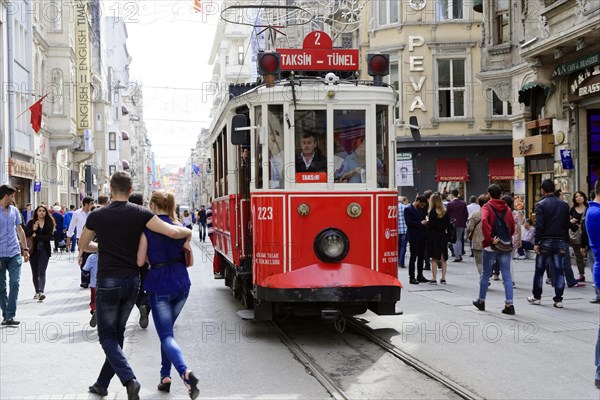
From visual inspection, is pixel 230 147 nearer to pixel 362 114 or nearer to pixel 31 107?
pixel 362 114

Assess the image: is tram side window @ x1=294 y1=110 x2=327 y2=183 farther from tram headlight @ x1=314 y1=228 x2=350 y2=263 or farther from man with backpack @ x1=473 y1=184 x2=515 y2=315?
man with backpack @ x1=473 y1=184 x2=515 y2=315

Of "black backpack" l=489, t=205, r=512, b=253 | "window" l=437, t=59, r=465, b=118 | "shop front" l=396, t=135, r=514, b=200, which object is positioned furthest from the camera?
"shop front" l=396, t=135, r=514, b=200

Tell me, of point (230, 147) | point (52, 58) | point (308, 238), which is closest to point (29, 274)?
point (230, 147)

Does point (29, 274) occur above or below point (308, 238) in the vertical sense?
below

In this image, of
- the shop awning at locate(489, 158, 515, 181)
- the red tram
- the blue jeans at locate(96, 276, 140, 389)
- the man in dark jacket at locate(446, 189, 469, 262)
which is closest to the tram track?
the red tram

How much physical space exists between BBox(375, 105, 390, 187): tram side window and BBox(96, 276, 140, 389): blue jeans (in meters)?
4.10

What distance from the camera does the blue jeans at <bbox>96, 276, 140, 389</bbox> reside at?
639 cm

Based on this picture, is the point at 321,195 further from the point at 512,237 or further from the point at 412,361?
the point at 512,237

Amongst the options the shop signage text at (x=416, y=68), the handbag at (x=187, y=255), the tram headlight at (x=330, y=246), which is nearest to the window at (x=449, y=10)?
the shop signage text at (x=416, y=68)

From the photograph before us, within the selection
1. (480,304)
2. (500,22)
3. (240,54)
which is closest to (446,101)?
(500,22)

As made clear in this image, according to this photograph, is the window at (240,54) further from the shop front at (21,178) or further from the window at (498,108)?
the window at (498,108)

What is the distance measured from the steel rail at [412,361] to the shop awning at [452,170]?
21706 mm

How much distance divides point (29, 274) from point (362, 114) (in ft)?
40.0

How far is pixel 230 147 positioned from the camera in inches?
438
